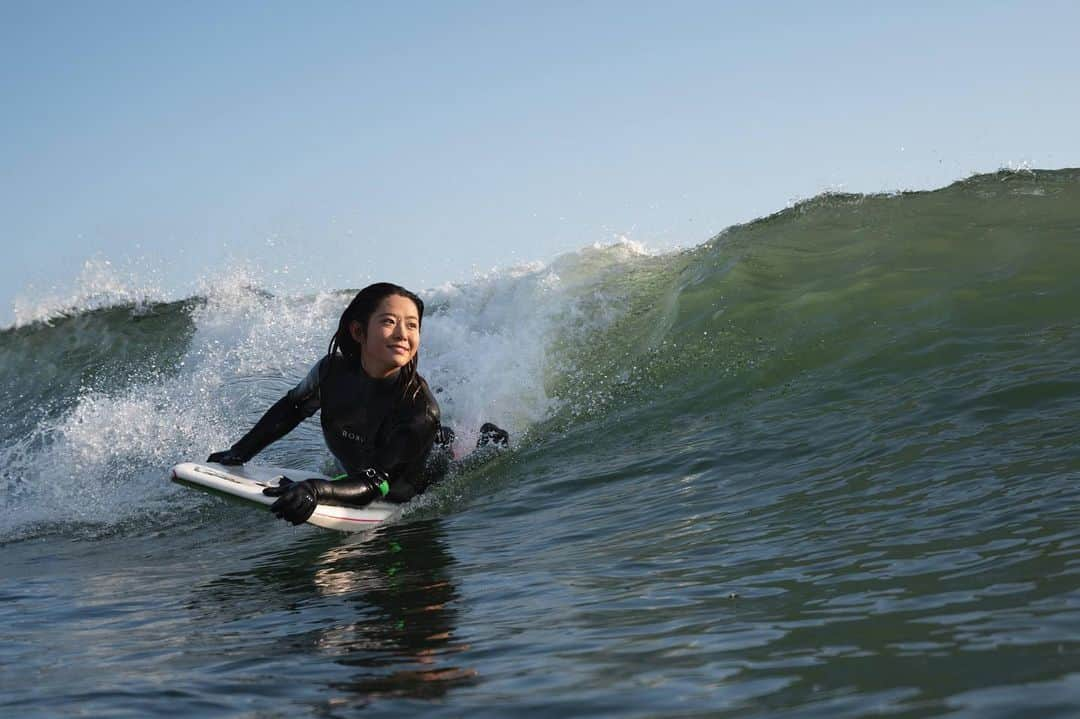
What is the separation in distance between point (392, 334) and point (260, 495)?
45.4 inches

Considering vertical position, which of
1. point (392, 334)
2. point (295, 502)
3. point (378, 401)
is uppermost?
point (392, 334)

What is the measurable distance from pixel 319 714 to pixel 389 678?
35 cm

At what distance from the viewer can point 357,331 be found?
6387 mm

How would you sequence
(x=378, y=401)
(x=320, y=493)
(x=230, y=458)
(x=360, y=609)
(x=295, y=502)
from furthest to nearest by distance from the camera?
(x=230, y=458) → (x=378, y=401) → (x=320, y=493) → (x=295, y=502) → (x=360, y=609)

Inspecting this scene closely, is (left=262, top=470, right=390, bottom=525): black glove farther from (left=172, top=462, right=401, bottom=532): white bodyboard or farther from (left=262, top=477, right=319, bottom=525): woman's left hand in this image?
(left=172, top=462, right=401, bottom=532): white bodyboard

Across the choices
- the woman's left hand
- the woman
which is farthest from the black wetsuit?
the woman's left hand

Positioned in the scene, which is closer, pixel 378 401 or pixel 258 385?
pixel 378 401

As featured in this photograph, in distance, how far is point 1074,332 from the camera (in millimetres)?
7676

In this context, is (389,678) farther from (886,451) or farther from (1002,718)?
(886,451)

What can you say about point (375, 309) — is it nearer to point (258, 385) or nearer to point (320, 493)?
point (320, 493)

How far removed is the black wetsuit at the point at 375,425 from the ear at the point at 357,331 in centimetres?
19

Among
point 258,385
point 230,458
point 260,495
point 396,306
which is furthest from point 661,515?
point 258,385

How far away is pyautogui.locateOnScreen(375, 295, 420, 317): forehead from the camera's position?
620 centimetres

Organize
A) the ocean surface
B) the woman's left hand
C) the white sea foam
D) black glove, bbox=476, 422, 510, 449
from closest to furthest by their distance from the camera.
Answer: the ocean surface → the woman's left hand → black glove, bbox=476, 422, 510, 449 → the white sea foam
